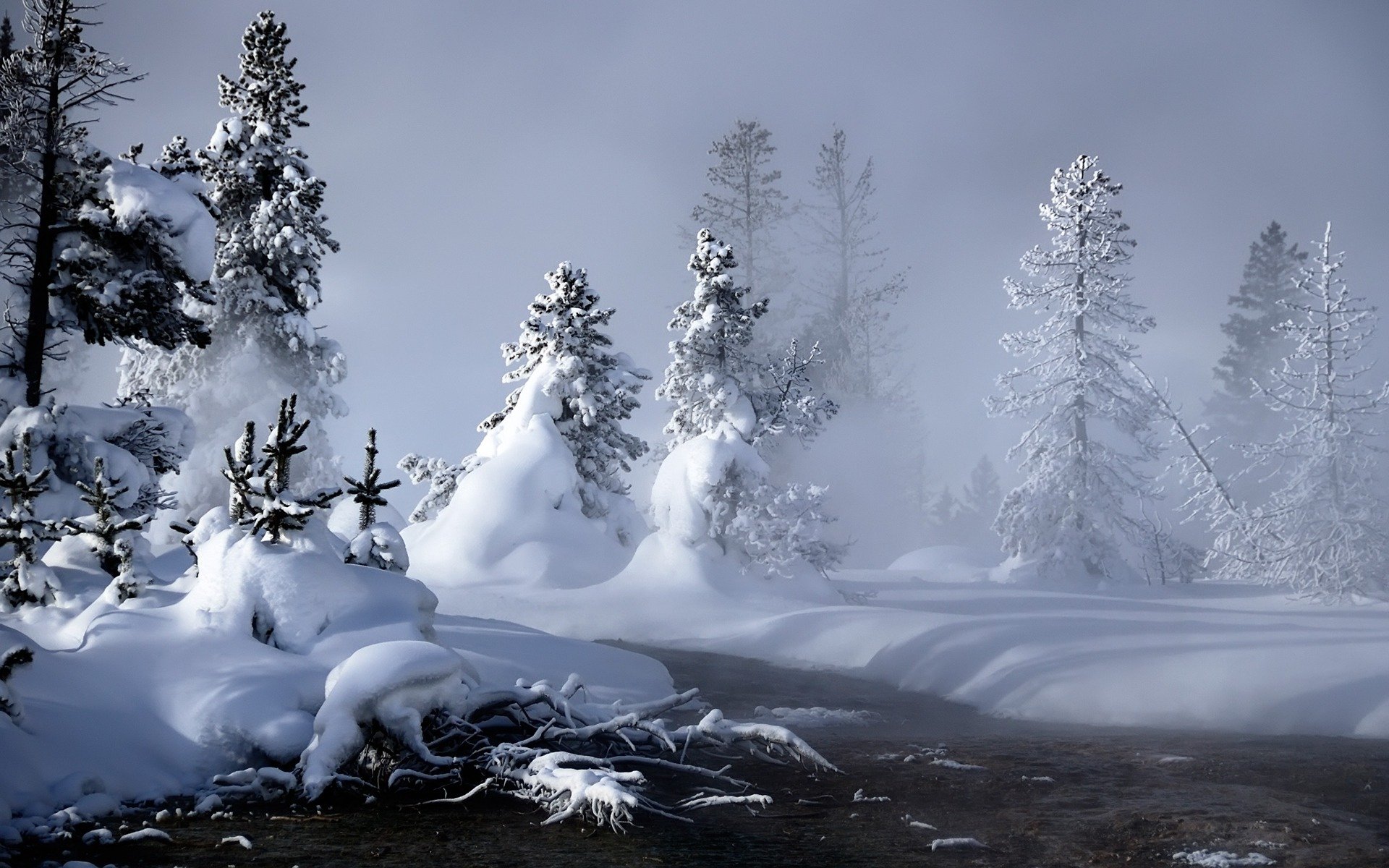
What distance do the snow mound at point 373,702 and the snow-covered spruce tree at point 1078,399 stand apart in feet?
68.8

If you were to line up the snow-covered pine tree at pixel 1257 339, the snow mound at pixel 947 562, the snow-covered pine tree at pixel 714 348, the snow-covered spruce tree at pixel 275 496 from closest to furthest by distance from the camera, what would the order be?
the snow-covered spruce tree at pixel 275 496, the snow-covered pine tree at pixel 714 348, the snow mound at pixel 947 562, the snow-covered pine tree at pixel 1257 339

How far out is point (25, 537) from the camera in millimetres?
10672

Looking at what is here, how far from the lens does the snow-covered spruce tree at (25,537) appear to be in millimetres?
10602

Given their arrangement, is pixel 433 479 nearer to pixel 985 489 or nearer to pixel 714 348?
pixel 714 348

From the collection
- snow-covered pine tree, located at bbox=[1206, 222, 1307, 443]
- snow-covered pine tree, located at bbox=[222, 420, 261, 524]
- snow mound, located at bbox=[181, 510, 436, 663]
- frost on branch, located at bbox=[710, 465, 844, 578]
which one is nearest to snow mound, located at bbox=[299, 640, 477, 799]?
snow mound, located at bbox=[181, 510, 436, 663]

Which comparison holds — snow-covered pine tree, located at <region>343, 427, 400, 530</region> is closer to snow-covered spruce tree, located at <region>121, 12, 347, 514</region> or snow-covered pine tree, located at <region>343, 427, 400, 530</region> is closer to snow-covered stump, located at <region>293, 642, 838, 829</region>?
snow-covered stump, located at <region>293, 642, 838, 829</region>

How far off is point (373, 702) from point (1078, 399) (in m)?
22.5

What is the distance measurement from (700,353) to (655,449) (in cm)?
1509

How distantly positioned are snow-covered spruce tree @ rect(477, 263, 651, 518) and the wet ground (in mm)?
17971

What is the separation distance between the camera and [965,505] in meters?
67.7

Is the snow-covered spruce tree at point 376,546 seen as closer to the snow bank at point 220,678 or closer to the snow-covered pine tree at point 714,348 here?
the snow bank at point 220,678

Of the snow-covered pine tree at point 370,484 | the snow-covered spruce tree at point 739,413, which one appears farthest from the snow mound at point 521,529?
the snow-covered pine tree at point 370,484

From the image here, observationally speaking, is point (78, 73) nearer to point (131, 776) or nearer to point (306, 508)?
point (306, 508)

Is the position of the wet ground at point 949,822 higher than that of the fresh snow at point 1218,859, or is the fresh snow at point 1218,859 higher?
the fresh snow at point 1218,859
